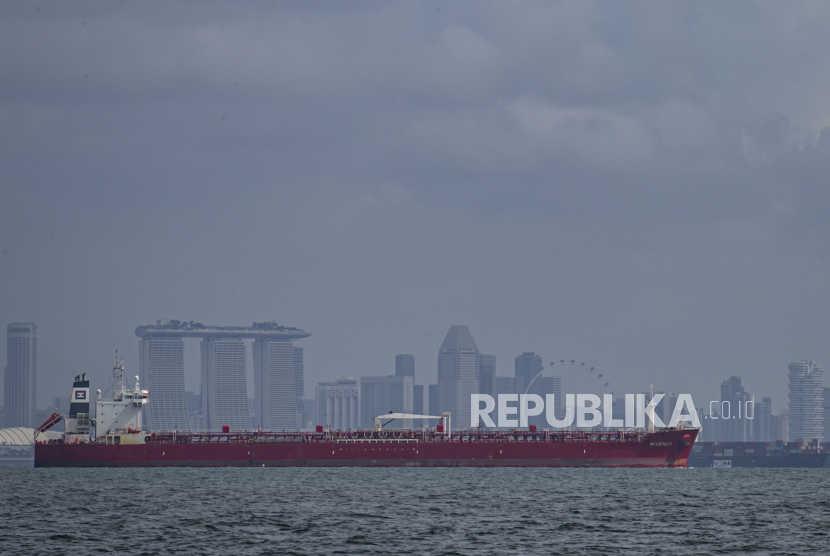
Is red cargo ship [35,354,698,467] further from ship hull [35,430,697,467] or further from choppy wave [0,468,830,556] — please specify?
choppy wave [0,468,830,556]

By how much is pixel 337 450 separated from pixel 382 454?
4.59 metres

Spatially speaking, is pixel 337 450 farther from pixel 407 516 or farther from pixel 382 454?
pixel 407 516

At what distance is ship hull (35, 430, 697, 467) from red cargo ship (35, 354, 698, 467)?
0.10 metres

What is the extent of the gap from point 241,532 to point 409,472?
5366 cm

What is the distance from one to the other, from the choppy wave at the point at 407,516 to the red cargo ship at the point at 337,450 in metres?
11.2

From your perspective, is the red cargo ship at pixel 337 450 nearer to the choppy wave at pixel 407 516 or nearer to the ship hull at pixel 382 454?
the ship hull at pixel 382 454

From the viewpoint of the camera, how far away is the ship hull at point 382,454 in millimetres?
109250

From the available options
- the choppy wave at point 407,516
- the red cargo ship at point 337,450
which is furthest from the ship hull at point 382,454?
the choppy wave at point 407,516

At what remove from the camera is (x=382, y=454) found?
109m

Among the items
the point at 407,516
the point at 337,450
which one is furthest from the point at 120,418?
the point at 407,516

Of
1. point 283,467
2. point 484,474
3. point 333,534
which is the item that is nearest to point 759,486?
point 484,474

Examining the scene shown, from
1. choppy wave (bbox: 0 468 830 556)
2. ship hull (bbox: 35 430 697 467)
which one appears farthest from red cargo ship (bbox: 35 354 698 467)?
choppy wave (bbox: 0 468 830 556)

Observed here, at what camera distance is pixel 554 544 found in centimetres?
5103

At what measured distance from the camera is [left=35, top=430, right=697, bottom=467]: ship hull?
10925 cm
